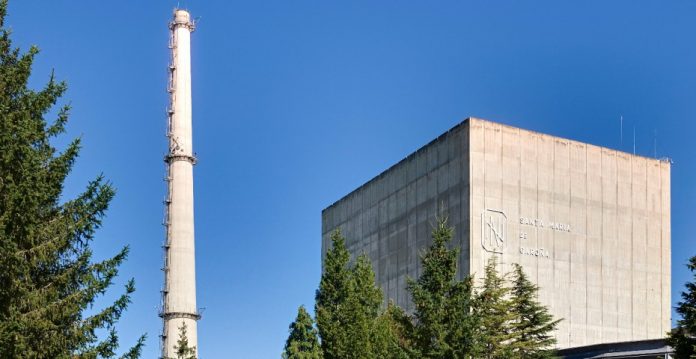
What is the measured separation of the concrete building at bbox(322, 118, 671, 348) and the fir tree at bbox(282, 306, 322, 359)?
56.9 meters

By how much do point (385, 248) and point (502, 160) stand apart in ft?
65.5

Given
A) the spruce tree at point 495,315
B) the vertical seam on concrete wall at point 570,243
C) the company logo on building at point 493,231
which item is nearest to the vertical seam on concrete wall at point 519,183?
the company logo on building at point 493,231

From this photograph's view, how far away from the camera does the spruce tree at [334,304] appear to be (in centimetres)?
4000

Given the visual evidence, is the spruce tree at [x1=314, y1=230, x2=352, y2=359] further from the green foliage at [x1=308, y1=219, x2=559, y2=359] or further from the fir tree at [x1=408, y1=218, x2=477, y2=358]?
the fir tree at [x1=408, y1=218, x2=477, y2=358]

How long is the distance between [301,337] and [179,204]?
47.8 meters

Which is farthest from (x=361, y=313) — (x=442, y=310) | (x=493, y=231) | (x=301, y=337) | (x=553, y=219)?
(x=553, y=219)

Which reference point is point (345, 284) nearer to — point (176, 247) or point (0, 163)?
point (0, 163)

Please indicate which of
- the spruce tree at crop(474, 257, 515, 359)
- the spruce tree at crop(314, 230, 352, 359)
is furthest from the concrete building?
the spruce tree at crop(314, 230, 352, 359)

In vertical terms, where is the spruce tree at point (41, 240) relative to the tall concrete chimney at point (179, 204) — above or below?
below

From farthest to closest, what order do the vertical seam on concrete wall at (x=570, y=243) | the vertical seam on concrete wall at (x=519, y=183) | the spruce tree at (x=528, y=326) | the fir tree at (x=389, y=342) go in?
the vertical seam on concrete wall at (x=570, y=243) < the vertical seam on concrete wall at (x=519, y=183) < the spruce tree at (x=528, y=326) < the fir tree at (x=389, y=342)

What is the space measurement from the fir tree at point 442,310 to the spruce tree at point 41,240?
11135mm

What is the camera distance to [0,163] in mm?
27000

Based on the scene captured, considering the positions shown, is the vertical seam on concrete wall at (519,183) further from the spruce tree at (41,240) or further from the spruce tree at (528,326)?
the spruce tree at (41,240)

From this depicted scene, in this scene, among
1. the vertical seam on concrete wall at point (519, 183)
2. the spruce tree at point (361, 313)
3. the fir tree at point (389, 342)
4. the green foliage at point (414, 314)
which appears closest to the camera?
the green foliage at point (414, 314)
